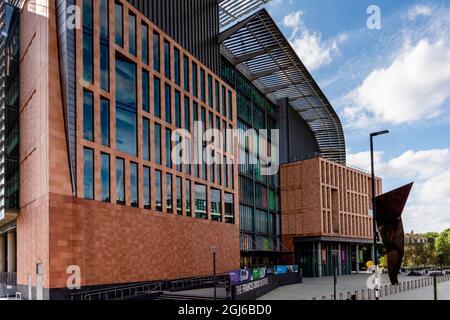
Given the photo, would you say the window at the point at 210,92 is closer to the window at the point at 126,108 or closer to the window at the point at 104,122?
the window at the point at 126,108

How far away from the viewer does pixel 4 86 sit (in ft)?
131

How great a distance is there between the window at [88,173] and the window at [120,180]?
2.82 meters

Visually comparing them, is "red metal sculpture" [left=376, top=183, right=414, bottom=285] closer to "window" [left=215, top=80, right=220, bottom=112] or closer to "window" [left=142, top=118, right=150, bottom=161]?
"window" [left=142, top=118, right=150, bottom=161]

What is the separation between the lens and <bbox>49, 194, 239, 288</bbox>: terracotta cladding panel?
29062 mm

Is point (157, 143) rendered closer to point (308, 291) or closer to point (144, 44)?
point (144, 44)

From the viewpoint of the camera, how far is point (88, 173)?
31703mm

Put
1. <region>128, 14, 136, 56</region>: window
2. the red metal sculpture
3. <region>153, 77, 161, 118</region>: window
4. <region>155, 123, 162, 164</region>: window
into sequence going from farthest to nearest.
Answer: <region>153, 77, 161, 118</region>: window < <region>155, 123, 162, 164</region>: window < <region>128, 14, 136, 56</region>: window < the red metal sculpture

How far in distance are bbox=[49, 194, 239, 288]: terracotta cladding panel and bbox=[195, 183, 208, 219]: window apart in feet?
2.66

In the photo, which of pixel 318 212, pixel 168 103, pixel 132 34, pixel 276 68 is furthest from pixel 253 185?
pixel 132 34

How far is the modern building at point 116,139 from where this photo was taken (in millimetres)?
30266

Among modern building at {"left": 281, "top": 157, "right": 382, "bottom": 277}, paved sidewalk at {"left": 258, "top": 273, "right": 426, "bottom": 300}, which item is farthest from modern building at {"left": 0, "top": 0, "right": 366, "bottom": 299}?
modern building at {"left": 281, "top": 157, "right": 382, "bottom": 277}

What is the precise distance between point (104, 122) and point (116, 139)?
1.78 metres

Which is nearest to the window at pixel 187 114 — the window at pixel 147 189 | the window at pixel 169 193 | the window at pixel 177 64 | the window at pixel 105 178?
the window at pixel 177 64
